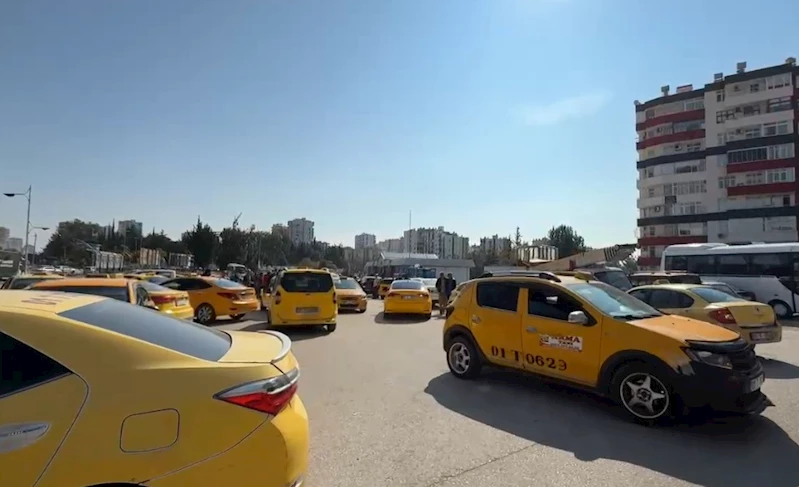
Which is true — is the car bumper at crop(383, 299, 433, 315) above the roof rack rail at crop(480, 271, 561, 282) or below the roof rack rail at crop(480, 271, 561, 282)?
below

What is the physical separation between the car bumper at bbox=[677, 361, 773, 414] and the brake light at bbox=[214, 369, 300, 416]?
171 inches

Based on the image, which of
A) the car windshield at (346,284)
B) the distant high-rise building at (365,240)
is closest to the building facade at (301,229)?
the distant high-rise building at (365,240)

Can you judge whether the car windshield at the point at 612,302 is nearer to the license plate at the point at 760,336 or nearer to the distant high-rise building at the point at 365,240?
the license plate at the point at 760,336

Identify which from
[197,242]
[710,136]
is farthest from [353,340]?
[710,136]

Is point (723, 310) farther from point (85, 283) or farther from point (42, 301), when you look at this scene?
point (85, 283)

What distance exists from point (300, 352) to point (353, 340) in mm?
1995

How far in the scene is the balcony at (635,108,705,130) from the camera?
6034 cm

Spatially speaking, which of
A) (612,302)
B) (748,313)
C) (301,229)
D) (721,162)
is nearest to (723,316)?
(748,313)

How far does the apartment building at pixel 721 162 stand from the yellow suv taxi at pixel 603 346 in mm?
56037

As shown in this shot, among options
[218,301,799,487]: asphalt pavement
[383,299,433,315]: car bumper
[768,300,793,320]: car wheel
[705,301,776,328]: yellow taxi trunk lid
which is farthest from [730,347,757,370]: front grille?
[768,300,793,320]: car wheel

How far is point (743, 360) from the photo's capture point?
544cm

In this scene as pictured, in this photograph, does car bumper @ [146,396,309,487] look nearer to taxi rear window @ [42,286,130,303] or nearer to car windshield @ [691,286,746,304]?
taxi rear window @ [42,286,130,303]

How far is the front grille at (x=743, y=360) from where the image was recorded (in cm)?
538

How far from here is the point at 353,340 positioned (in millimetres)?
12195
